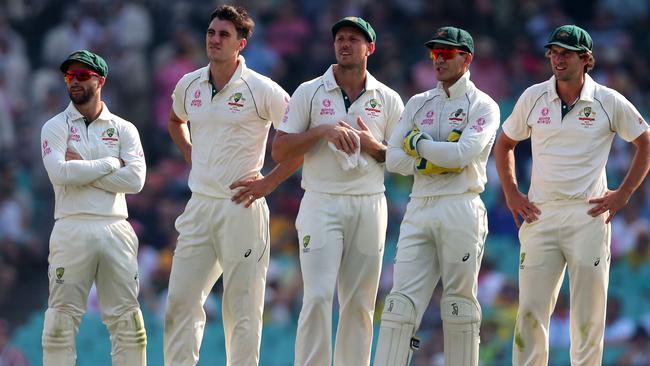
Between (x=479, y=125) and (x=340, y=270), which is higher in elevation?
(x=479, y=125)

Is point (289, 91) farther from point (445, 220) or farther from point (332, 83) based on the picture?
point (445, 220)

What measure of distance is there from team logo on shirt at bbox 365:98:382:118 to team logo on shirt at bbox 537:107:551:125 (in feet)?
3.45

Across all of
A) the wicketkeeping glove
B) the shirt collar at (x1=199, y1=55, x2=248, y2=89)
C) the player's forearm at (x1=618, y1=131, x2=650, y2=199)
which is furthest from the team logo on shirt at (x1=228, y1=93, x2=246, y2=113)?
the player's forearm at (x1=618, y1=131, x2=650, y2=199)

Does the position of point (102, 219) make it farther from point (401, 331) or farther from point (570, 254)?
point (570, 254)

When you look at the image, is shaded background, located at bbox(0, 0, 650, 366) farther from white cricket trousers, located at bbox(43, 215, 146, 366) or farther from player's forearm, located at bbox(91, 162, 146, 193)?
player's forearm, located at bbox(91, 162, 146, 193)

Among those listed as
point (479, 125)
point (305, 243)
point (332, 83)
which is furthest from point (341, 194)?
point (479, 125)

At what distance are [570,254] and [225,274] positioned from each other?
2.23 metres

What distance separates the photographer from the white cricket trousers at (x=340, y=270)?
9.66 m

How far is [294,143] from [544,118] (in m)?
1.63

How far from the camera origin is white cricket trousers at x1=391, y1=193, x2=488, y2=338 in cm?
944

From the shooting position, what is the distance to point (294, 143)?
978cm

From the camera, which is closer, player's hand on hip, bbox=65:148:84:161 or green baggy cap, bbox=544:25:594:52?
green baggy cap, bbox=544:25:594:52

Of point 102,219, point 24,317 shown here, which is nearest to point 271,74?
point 24,317

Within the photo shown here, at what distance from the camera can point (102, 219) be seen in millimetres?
9992
